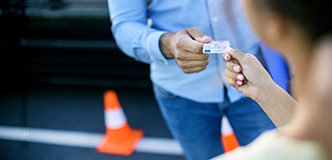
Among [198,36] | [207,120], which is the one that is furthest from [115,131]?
[198,36]

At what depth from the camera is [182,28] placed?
1.11 m

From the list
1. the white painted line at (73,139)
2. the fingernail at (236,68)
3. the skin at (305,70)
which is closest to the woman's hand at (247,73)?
the fingernail at (236,68)

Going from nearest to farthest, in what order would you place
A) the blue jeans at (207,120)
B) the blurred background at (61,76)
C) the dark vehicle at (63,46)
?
the blue jeans at (207,120), the blurred background at (61,76), the dark vehicle at (63,46)

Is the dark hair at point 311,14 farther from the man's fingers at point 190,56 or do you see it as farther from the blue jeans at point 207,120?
the blue jeans at point 207,120

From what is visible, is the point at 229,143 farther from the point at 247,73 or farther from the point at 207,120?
the point at 247,73

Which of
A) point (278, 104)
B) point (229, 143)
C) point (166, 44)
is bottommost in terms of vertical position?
point (229, 143)

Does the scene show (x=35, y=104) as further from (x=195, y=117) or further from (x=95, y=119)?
(x=195, y=117)

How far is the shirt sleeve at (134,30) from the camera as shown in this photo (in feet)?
3.52

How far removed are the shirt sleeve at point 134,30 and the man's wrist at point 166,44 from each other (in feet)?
0.06

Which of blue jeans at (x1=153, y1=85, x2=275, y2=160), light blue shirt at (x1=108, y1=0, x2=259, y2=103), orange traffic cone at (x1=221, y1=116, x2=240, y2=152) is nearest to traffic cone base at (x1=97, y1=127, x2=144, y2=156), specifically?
orange traffic cone at (x1=221, y1=116, x2=240, y2=152)

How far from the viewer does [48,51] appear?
11.7 feet

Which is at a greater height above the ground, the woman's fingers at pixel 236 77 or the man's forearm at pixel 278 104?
the woman's fingers at pixel 236 77

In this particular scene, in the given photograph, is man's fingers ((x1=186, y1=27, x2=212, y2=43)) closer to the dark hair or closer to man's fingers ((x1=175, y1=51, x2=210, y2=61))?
man's fingers ((x1=175, y1=51, x2=210, y2=61))

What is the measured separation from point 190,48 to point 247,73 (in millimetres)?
214
